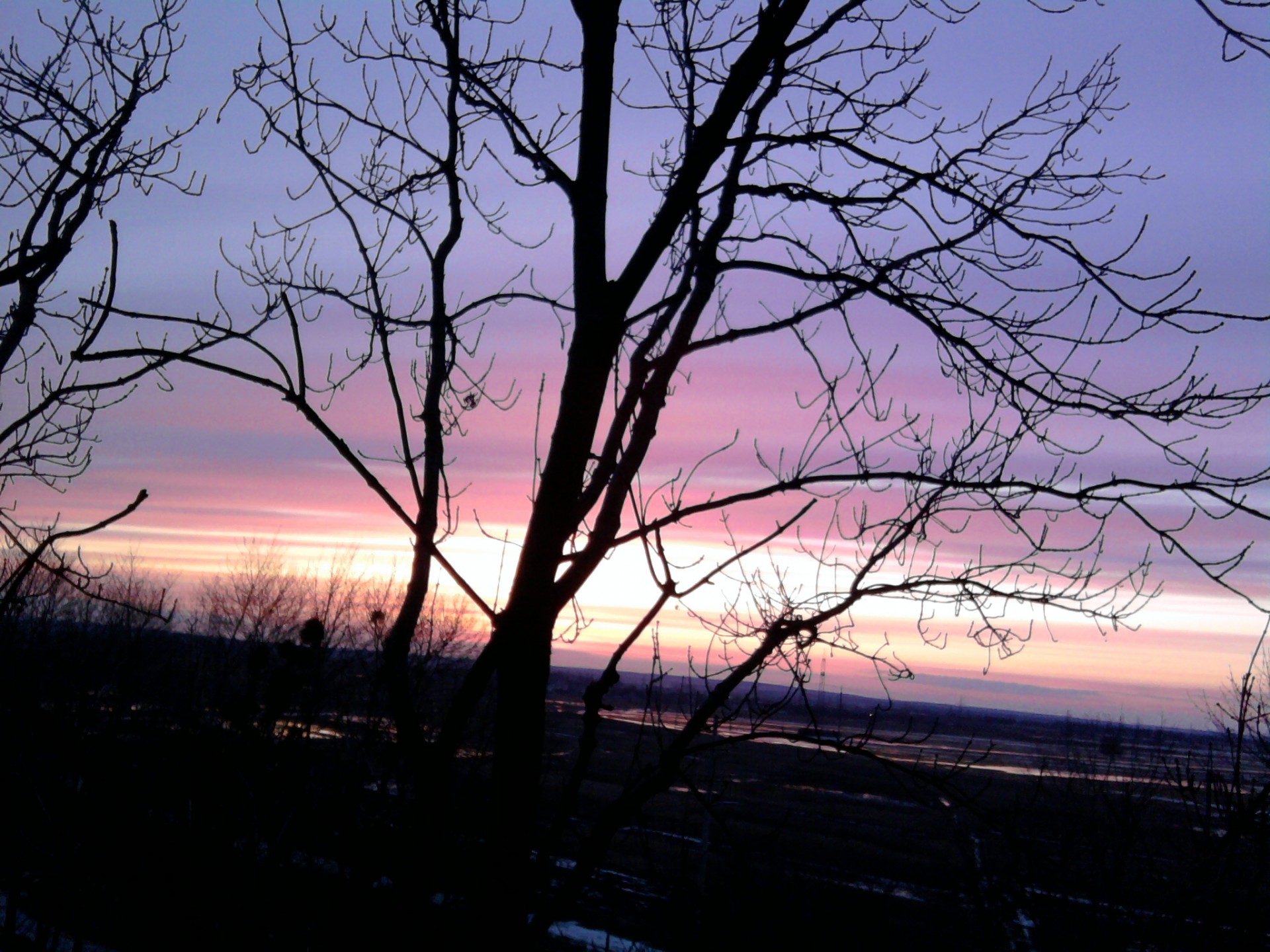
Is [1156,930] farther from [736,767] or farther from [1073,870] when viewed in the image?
[736,767]

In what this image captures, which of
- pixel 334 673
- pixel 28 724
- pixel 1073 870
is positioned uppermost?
pixel 334 673

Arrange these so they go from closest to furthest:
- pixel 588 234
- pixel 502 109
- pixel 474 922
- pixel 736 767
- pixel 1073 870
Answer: pixel 474 922
pixel 588 234
pixel 502 109
pixel 1073 870
pixel 736 767

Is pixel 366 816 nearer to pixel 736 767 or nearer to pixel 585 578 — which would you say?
pixel 585 578

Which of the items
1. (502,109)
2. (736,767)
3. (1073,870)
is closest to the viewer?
(502,109)

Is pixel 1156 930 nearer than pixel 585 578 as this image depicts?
No

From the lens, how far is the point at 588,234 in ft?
10.9

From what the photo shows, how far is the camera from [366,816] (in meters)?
2.79

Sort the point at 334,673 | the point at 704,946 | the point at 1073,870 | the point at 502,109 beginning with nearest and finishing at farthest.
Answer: the point at 334,673 → the point at 502,109 → the point at 1073,870 → the point at 704,946

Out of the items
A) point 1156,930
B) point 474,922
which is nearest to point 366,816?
point 474,922

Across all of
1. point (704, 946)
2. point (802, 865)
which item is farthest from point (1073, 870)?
point (802, 865)

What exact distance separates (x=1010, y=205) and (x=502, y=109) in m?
2.03

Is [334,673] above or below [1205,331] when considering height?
below

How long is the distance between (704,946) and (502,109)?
542 cm

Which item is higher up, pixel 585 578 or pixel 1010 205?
pixel 1010 205
